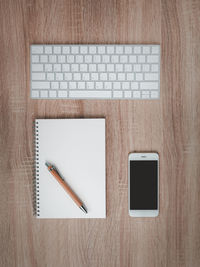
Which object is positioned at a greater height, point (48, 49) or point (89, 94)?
point (48, 49)

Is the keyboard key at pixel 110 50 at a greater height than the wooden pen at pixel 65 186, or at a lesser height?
greater

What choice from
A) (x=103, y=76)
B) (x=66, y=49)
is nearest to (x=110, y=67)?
(x=103, y=76)

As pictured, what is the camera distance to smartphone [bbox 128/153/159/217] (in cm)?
Result: 80

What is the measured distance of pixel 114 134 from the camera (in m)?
0.80

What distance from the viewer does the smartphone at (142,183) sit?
0.80m

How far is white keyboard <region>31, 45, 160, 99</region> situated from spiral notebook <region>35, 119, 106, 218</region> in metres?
0.10

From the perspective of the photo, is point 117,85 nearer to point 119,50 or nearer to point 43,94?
point 119,50

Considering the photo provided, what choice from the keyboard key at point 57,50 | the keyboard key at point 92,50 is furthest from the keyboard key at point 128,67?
the keyboard key at point 57,50

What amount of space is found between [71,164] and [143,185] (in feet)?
0.78

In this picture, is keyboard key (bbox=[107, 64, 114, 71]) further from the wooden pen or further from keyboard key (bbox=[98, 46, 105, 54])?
the wooden pen

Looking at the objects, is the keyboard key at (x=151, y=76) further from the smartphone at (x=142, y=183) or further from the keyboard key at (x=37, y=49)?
the keyboard key at (x=37, y=49)

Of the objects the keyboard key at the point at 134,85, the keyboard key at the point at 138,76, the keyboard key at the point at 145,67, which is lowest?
the keyboard key at the point at 134,85

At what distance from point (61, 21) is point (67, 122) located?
0.32 m

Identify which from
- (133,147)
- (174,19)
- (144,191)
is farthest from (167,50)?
(144,191)
